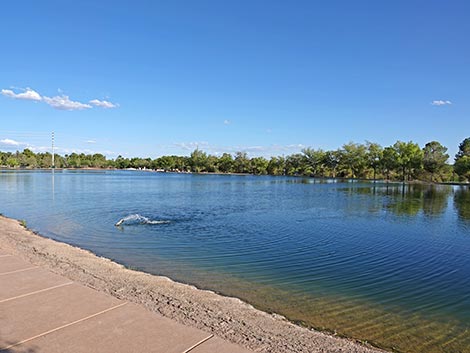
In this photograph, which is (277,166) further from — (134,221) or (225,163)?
(134,221)

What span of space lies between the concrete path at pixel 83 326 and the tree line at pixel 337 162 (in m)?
97.0

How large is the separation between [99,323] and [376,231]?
16864 millimetres

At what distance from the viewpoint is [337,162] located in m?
119

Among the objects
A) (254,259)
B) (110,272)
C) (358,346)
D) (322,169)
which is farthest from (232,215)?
(322,169)

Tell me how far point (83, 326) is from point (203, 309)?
2.16m

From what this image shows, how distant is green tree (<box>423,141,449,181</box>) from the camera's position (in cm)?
8881

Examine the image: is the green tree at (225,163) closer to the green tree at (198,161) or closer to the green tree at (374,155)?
the green tree at (198,161)

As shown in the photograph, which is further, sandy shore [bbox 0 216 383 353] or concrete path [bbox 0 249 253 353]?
sandy shore [bbox 0 216 383 353]

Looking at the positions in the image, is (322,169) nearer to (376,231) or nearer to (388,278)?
(376,231)

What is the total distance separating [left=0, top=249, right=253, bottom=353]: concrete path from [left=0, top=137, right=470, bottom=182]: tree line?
97.0 metres

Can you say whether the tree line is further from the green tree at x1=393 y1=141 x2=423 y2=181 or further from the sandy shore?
the sandy shore

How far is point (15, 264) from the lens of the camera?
7414 millimetres

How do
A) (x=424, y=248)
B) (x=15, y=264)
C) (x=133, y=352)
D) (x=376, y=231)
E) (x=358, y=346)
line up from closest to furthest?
(x=133, y=352)
(x=358, y=346)
(x=15, y=264)
(x=424, y=248)
(x=376, y=231)

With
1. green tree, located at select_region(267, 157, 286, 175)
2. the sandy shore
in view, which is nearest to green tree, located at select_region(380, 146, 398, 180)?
green tree, located at select_region(267, 157, 286, 175)
